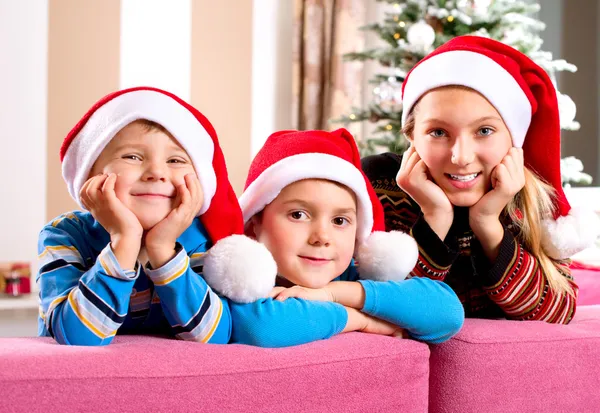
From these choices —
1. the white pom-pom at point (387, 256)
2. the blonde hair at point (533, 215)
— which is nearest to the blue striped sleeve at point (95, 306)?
the white pom-pom at point (387, 256)

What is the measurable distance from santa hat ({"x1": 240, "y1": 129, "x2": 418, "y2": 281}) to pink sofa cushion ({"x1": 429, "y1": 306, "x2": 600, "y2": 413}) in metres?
0.18

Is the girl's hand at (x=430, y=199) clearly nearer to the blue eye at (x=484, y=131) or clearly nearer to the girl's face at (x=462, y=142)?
the girl's face at (x=462, y=142)

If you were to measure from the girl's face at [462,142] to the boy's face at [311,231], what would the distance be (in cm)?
27

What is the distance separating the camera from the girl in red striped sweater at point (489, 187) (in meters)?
1.53

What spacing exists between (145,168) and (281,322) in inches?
12.8

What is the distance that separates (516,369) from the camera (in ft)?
4.39

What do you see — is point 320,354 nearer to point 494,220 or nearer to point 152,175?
point 152,175

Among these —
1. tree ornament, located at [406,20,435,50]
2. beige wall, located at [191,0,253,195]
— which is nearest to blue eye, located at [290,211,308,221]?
tree ornament, located at [406,20,435,50]

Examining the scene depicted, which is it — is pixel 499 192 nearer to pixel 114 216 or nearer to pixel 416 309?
pixel 416 309

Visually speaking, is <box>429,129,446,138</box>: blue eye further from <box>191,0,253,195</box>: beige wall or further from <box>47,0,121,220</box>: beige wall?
<box>191,0,253,195</box>: beige wall

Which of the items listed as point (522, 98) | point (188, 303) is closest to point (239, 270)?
point (188, 303)

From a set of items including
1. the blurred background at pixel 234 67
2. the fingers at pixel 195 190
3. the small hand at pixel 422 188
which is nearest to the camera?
the fingers at pixel 195 190

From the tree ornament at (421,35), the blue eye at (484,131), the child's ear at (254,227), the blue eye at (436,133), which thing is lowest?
the child's ear at (254,227)

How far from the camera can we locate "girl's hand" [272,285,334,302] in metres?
1.28
